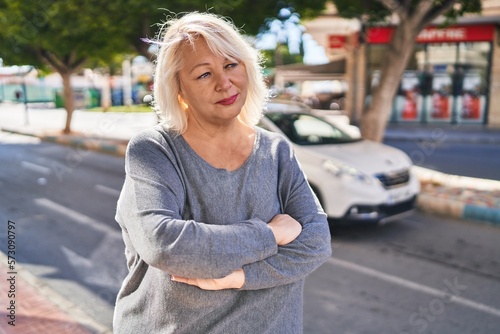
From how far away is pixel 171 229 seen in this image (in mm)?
1237

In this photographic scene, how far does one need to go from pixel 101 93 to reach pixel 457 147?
33928 mm

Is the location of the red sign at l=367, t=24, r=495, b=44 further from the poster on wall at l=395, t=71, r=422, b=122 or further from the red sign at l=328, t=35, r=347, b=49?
the red sign at l=328, t=35, r=347, b=49

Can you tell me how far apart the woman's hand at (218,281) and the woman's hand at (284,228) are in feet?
0.52

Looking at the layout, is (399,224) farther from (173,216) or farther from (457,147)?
(457,147)

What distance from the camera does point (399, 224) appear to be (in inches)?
255

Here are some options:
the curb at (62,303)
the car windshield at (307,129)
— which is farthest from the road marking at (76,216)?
the car windshield at (307,129)

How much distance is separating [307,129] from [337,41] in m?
14.6

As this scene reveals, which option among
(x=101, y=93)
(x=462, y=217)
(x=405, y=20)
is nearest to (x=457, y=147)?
(x=405, y=20)

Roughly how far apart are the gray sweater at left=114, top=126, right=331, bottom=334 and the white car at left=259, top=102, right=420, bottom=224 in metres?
4.46

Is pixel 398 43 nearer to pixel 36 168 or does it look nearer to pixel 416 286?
pixel 416 286

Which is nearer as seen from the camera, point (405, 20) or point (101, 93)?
point (405, 20)

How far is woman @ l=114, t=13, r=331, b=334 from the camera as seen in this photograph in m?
1.25

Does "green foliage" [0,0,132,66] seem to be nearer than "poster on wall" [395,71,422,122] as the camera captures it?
Yes

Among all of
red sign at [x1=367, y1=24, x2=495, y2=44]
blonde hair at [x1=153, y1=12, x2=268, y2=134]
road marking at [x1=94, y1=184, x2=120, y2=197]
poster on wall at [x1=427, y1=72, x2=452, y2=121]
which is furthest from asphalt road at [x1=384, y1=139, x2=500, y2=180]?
blonde hair at [x1=153, y1=12, x2=268, y2=134]
